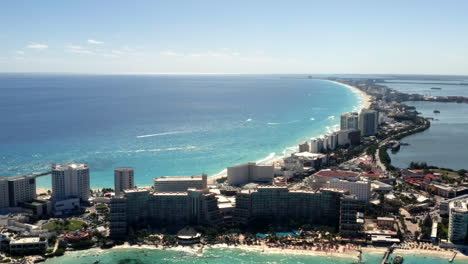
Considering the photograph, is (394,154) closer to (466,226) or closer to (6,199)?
(466,226)

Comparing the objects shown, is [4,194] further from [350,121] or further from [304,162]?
[350,121]

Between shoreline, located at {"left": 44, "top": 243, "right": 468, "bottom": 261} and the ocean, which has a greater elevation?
the ocean

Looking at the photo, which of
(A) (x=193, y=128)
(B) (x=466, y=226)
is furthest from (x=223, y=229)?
(A) (x=193, y=128)

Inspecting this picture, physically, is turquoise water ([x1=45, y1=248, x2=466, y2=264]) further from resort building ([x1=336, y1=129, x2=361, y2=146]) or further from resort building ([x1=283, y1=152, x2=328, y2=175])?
resort building ([x1=336, y1=129, x2=361, y2=146])

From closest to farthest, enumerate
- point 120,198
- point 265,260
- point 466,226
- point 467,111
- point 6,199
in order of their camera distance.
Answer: point 265,260
point 466,226
point 120,198
point 6,199
point 467,111

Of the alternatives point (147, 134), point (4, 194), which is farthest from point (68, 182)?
point (147, 134)

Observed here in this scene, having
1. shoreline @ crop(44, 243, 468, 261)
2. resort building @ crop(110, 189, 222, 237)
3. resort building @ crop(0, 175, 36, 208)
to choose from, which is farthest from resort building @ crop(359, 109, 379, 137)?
resort building @ crop(0, 175, 36, 208)
